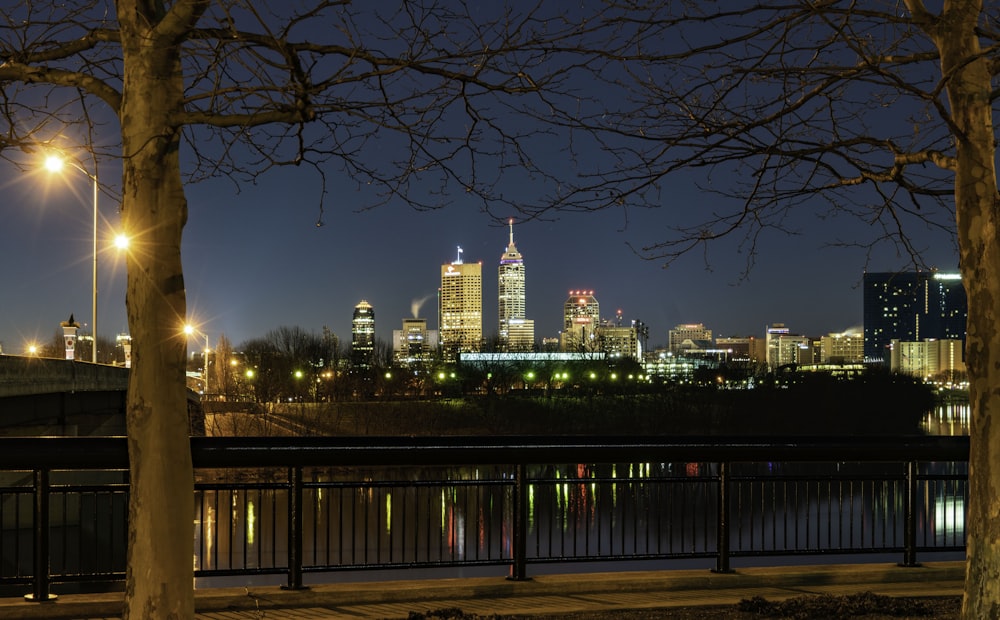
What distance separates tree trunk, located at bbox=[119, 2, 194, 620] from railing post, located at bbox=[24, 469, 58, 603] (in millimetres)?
2513

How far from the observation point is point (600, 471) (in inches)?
1560

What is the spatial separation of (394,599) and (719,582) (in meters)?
2.77

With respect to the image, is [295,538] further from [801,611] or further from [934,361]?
[934,361]

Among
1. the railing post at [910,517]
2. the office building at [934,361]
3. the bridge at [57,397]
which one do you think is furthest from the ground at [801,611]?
the office building at [934,361]

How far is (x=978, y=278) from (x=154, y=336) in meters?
4.75

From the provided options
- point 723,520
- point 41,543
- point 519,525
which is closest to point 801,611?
point 723,520

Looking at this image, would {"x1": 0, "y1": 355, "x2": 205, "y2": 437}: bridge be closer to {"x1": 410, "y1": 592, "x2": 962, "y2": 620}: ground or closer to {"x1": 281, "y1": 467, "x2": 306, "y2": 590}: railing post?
{"x1": 281, "y1": 467, "x2": 306, "y2": 590}: railing post

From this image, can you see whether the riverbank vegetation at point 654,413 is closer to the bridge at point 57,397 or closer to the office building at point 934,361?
the bridge at point 57,397

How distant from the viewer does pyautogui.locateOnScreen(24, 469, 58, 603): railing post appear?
7426 millimetres

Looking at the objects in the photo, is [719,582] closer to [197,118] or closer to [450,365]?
[197,118]

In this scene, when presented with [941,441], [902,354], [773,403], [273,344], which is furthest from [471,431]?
[941,441]

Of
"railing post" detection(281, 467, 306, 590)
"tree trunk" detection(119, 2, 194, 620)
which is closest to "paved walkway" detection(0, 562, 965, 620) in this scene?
"railing post" detection(281, 467, 306, 590)

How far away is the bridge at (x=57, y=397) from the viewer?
2441cm

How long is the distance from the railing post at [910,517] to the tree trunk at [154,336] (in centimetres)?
650
